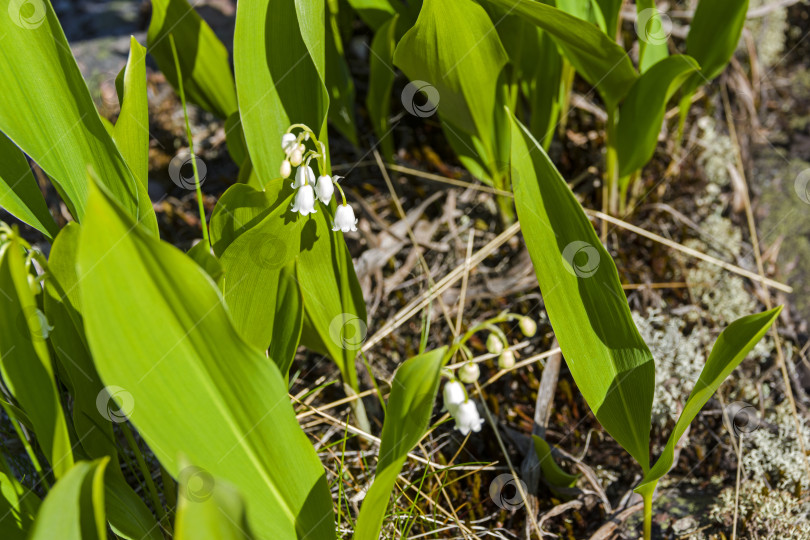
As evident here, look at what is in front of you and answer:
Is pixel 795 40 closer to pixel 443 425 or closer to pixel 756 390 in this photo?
pixel 756 390

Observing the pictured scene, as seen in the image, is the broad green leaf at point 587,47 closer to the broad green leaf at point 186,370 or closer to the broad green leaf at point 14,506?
the broad green leaf at point 186,370

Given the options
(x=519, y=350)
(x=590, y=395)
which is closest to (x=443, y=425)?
(x=519, y=350)

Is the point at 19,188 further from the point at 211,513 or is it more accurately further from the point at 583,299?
the point at 583,299

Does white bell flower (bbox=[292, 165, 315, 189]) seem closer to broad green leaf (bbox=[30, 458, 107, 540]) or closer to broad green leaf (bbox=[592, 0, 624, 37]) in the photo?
broad green leaf (bbox=[30, 458, 107, 540])

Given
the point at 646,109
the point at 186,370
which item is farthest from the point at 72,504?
the point at 646,109

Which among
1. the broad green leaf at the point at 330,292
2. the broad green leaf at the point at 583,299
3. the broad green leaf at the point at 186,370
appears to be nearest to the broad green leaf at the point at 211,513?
the broad green leaf at the point at 186,370

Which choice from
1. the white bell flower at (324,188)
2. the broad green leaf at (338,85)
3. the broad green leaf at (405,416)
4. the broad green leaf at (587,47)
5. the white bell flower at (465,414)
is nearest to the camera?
the broad green leaf at (405,416)
